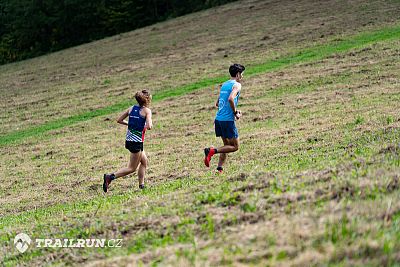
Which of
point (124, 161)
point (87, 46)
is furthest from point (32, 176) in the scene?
point (87, 46)

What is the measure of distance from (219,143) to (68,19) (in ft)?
174

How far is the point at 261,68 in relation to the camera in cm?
2711

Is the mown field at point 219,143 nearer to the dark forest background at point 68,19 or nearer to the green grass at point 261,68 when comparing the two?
the green grass at point 261,68

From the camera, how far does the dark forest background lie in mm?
61156

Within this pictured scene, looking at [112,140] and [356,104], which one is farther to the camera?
[112,140]

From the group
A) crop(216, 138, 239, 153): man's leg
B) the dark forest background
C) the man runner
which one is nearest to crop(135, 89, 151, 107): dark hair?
the man runner

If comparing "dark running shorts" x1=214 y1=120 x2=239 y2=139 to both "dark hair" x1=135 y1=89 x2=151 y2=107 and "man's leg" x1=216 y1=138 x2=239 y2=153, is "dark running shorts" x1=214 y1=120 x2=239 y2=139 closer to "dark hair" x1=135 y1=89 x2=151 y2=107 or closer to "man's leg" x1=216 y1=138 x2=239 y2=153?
"man's leg" x1=216 y1=138 x2=239 y2=153

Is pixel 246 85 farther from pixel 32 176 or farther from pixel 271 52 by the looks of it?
pixel 32 176

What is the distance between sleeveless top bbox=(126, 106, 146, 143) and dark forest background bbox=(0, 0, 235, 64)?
167 feet

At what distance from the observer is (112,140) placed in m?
18.9

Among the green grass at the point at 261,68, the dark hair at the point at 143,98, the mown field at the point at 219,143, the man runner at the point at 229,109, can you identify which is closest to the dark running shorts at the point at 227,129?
the man runner at the point at 229,109

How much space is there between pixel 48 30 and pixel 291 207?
64548 millimetres

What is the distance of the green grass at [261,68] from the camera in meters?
23.3

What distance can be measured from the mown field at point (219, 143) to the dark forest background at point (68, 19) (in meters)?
15.7
